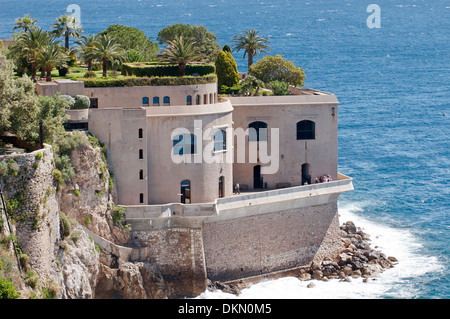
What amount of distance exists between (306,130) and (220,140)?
9.19 metres

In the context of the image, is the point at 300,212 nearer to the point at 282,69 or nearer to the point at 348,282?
the point at 348,282

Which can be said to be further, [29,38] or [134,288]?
[29,38]

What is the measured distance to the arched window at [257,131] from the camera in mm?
67688

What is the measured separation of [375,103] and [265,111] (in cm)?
6792

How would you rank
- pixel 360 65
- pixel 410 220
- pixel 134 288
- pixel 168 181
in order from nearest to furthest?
pixel 134 288
pixel 168 181
pixel 410 220
pixel 360 65

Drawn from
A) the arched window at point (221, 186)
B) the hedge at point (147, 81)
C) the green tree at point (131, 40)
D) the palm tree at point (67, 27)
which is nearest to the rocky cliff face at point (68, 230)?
the hedge at point (147, 81)

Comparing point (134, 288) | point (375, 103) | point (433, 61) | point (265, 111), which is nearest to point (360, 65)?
point (433, 61)

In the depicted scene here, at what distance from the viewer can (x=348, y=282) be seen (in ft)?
208

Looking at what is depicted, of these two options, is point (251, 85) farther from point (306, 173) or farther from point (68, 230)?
point (68, 230)

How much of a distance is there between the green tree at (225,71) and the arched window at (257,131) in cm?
608

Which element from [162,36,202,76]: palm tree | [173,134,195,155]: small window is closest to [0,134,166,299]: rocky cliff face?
[173,134,195,155]: small window

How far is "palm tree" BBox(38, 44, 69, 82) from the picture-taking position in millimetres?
60938

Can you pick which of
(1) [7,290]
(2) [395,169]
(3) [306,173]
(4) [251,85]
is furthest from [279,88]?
(1) [7,290]

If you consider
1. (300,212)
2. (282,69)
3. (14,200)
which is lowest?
(300,212)
